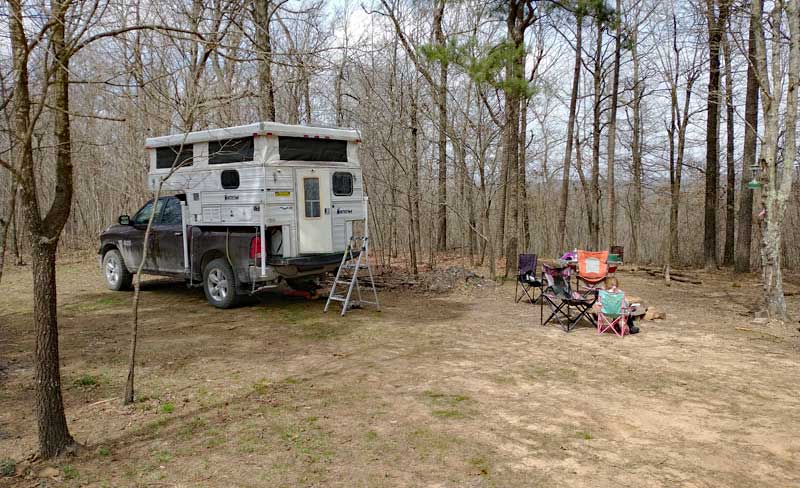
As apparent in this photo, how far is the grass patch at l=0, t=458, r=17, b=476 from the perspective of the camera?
2.97 meters

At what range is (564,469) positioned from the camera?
3059mm

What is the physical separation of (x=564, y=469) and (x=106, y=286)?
8851 millimetres

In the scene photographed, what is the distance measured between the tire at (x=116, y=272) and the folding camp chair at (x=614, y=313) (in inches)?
281

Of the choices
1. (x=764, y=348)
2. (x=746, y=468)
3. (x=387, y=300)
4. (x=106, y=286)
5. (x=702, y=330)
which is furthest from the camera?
(x=106, y=286)

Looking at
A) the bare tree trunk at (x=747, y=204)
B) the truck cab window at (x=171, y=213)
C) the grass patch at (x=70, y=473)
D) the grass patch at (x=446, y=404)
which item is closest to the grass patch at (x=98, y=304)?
the truck cab window at (x=171, y=213)

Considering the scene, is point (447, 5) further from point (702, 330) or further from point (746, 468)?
point (746, 468)

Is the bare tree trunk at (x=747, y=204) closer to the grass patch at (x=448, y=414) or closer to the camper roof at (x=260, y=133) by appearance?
the camper roof at (x=260, y=133)

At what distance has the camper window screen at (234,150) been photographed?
7.00 m

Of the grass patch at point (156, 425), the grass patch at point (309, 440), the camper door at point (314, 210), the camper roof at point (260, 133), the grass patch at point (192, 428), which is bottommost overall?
the grass patch at point (309, 440)

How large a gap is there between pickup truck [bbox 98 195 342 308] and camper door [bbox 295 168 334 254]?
168 millimetres

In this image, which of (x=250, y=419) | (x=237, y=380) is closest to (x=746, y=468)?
(x=250, y=419)

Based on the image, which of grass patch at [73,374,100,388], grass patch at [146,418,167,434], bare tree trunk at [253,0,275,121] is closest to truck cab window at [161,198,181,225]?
bare tree trunk at [253,0,275,121]

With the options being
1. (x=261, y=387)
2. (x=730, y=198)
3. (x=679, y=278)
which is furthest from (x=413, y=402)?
(x=730, y=198)

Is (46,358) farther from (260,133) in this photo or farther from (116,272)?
(116,272)
